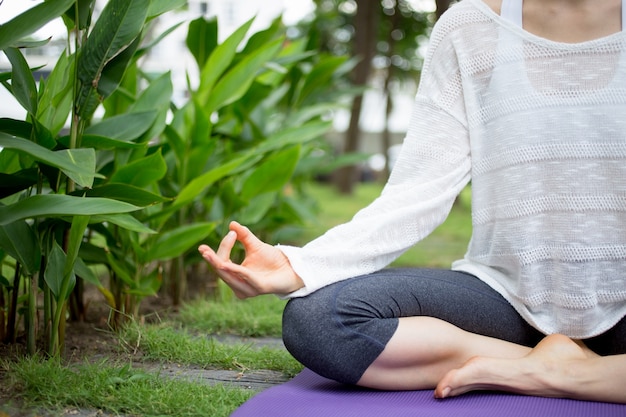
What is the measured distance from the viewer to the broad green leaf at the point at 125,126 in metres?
1.99

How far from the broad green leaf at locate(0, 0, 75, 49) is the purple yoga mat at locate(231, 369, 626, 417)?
2.59ft

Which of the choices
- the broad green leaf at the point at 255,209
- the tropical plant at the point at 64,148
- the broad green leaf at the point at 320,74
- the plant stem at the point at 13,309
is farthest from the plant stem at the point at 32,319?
the broad green leaf at the point at 320,74

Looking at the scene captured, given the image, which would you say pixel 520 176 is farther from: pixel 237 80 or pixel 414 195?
pixel 237 80

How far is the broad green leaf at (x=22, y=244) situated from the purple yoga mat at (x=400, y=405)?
0.62 meters

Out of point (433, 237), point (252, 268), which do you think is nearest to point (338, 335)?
point (252, 268)

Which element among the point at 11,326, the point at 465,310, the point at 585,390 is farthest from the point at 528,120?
the point at 11,326

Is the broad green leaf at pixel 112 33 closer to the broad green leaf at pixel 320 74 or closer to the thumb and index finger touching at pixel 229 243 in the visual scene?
the thumb and index finger touching at pixel 229 243

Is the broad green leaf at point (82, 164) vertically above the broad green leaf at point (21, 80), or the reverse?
the broad green leaf at point (21, 80)

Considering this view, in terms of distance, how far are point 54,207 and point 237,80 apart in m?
1.18

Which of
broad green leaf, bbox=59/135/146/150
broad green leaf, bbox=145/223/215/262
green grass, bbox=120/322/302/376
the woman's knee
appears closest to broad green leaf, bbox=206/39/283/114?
broad green leaf, bbox=145/223/215/262

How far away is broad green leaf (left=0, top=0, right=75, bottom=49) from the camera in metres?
1.45

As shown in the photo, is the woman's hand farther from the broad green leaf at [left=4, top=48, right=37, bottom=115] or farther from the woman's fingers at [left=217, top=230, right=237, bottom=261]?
the broad green leaf at [left=4, top=48, right=37, bottom=115]

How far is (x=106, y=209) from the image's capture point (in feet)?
4.85

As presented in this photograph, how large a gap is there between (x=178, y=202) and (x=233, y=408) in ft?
2.96
